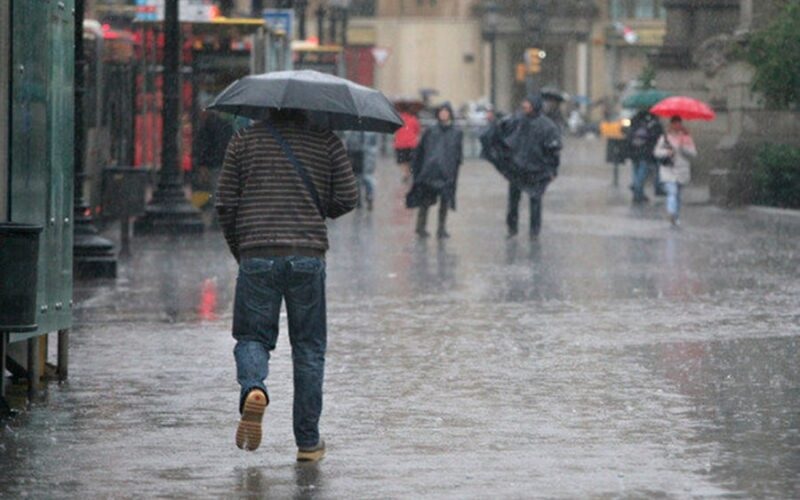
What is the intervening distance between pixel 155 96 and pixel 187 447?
2233cm

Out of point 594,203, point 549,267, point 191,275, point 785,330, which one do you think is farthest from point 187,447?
point 594,203

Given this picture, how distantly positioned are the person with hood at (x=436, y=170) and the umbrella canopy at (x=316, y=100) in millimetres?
16705

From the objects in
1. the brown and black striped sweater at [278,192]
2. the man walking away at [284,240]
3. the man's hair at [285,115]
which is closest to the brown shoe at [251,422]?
the man walking away at [284,240]

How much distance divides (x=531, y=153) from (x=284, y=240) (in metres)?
17.9

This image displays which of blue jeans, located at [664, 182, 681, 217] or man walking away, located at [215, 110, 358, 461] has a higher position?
man walking away, located at [215, 110, 358, 461]

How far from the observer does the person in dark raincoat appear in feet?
90.3

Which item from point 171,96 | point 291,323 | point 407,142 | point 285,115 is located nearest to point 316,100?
point 285,115

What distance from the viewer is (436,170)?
2738cm

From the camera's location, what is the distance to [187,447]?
1044 centimetres

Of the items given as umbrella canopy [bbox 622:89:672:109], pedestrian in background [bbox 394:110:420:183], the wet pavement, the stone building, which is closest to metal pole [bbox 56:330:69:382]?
the wet pavement

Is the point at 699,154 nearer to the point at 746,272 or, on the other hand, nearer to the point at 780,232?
the point at 780,232

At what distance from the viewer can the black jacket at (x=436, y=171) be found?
89.7 feet

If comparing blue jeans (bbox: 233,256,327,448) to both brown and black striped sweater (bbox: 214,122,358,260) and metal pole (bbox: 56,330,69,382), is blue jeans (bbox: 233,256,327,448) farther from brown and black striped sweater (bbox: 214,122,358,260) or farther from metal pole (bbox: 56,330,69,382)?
metal pole (bbox: 56,330,69,382)

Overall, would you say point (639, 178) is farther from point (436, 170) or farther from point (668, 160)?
point (436, 170)
